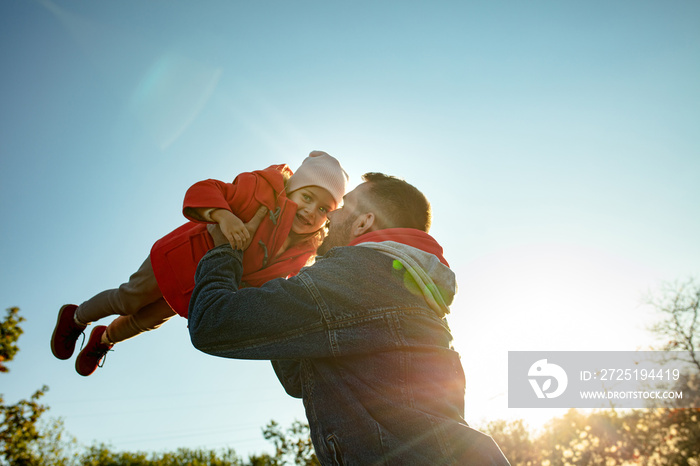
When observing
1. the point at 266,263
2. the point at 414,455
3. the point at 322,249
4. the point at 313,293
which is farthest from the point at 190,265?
the point at 414,455

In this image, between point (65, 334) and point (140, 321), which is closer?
point (140, 321)

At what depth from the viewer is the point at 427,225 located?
2.48m

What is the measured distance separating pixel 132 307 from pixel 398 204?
6.76 ft

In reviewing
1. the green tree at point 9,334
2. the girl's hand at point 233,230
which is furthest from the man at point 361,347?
the green tree at point 9,334

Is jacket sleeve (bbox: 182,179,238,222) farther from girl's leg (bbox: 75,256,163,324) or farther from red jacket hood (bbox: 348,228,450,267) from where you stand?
red jacket hood (bbox: 348,228,450,267)

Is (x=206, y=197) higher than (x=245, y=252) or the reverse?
higher

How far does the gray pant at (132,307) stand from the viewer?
9.45ft

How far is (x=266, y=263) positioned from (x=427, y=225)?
41.2 inches

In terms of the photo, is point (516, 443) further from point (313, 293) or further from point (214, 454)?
point (313, 293)

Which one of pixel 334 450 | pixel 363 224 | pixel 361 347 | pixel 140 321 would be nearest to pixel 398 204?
pixel 363 224

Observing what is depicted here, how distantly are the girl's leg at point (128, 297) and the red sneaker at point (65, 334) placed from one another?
218 millimetres

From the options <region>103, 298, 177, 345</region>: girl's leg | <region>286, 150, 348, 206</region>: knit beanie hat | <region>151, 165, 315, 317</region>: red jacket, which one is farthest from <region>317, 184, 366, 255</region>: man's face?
<region>103, 298, 177, 345</region>: girl's leg

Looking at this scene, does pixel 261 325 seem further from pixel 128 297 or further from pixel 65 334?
pixel 65 334

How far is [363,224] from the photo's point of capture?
92.5 inches
